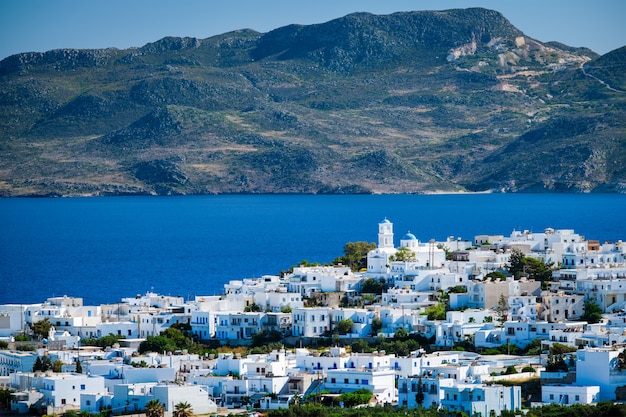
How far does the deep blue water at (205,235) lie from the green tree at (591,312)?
25110 millimetres

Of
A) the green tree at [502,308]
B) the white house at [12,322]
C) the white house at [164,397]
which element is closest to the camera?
the white house at [164,397]

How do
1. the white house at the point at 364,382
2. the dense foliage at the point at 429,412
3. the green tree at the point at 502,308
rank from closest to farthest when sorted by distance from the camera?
the dense foliage at the point at 429,412
the white house at the point at 364,382
the green tree at the point at 502,308

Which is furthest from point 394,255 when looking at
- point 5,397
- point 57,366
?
point 5,397

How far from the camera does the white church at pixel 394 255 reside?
2768 inches

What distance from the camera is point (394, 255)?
73188mm

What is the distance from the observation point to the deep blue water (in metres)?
94.8

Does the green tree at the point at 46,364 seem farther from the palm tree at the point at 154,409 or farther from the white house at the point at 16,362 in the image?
the palm tree at the point at 154,409

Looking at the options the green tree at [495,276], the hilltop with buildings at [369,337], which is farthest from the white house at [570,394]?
the green tree at [495,276]

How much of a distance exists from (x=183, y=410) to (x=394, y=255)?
28.1 metres

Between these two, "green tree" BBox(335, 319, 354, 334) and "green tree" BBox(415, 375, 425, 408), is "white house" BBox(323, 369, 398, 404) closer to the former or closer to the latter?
"green tree" BBox(415, 375, 425, 408)

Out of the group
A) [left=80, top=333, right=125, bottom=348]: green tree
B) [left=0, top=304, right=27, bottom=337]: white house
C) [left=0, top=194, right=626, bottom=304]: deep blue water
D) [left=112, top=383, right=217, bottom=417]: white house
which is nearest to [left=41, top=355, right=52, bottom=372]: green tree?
[left=80, top=333, right=125, bottom=348]: green tree

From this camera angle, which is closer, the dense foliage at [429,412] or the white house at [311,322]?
the dense foliage at [429,412]

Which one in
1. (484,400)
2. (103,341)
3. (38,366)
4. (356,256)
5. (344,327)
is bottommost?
(484,400)

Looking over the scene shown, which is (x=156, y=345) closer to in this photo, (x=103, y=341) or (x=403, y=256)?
(x=103, y=341)
